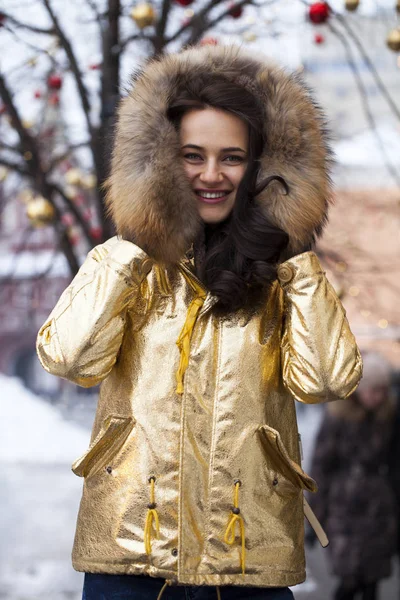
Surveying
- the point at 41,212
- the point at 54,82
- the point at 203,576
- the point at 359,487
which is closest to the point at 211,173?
the point at 203,576

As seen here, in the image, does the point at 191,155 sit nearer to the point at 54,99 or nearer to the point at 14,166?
the point at 14,166

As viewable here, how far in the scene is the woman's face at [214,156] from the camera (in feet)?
9.02

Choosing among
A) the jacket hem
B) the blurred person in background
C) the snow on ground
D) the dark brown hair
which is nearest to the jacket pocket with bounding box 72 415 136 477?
the jacket hem

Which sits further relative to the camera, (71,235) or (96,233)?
(71,235)

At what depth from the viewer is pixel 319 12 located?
423cm

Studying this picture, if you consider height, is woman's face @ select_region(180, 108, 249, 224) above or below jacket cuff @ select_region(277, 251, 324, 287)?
above

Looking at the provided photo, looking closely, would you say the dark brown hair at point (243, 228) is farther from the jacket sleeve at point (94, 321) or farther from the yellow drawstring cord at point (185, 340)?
the jacket sleeve at point (94, 321)

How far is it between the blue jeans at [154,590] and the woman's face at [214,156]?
3.22 ft

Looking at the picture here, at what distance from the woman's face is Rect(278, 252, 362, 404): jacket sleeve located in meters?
0.26

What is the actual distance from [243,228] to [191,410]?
0.51 meters

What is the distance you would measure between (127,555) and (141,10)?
2.47 m

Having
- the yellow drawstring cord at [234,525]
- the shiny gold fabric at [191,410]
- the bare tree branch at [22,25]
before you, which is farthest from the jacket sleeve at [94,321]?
the bare tree branch at [22,25]

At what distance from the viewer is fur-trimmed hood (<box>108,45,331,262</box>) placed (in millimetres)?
2691

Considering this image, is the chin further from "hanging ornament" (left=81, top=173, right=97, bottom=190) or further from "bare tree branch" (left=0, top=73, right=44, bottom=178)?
"hanging ornament" (left=81, top=173, right=97, bottom=190)
